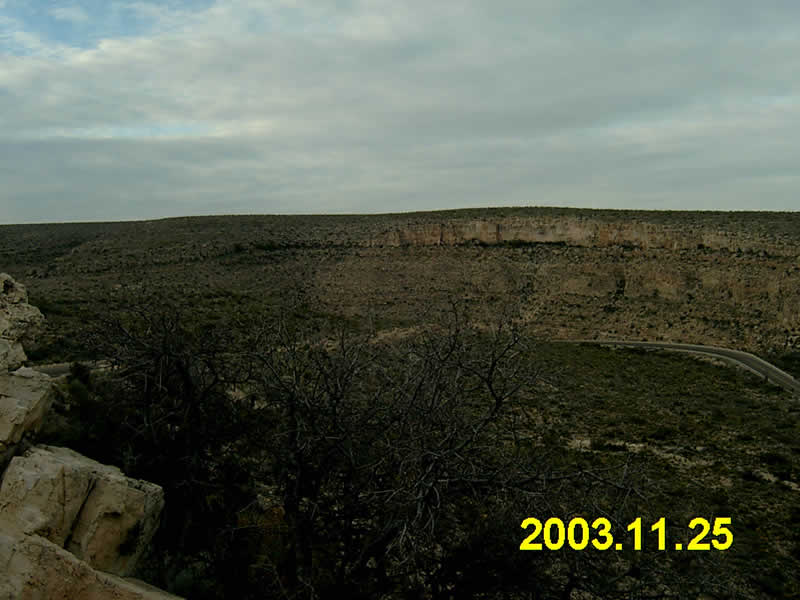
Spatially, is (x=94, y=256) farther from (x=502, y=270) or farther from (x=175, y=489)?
(x=175, y=489)

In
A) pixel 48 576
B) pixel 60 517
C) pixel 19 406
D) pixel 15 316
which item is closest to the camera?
pixel 48 576

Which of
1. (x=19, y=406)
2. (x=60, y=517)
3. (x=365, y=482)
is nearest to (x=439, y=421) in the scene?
(x=365, y=482)

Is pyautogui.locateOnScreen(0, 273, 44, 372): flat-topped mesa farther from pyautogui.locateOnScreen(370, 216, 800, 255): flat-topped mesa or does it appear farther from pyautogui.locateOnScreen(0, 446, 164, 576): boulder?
pyautogui.locateOnScreen(370, 216, 800, 255): flat-topped mesa

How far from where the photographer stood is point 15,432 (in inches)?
266

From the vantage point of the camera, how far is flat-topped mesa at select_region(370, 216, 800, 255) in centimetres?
4541

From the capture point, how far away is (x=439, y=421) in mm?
7270

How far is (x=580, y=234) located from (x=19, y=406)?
166ft

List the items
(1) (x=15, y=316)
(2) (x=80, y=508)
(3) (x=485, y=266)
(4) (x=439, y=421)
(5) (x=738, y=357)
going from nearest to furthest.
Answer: (2) (x=80, y=508)
(4) (x=439, y=421)
(1) (x=15, y=316)
(5) (x=738, y=357)
(3) (x=485, y=266)

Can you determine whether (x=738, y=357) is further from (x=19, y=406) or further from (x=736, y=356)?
(x=19, y=406)

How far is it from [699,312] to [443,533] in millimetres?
38693

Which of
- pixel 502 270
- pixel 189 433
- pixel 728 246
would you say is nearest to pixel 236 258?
pixel 502 270

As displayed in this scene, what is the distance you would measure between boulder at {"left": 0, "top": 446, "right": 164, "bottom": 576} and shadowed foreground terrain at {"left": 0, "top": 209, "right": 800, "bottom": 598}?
59 centimetres

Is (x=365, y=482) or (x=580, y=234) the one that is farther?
(x=580, y=234)

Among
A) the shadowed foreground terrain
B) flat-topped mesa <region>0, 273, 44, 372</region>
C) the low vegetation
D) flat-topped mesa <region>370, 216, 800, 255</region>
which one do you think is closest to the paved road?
Result: the shadowed foreground terrain
